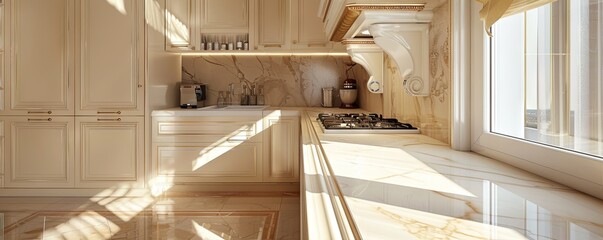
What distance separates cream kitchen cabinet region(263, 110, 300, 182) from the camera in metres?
3.52

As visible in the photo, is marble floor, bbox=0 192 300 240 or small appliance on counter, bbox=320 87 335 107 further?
small appliance on counter, bbox=320 87 335 107

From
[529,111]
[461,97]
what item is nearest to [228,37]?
[461,97]

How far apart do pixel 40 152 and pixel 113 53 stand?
1051 millimetres

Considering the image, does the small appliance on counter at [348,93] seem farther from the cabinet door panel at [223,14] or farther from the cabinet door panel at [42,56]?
the cabinet door panel at [42,56]

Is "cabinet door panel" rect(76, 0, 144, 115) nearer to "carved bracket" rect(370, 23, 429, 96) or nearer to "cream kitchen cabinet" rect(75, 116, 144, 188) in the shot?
"cream kitchen cabinet" rect(75, 116, 144, 188)

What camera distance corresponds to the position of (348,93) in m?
3.85

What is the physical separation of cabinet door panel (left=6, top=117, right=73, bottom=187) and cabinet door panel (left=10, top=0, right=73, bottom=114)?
121 mm

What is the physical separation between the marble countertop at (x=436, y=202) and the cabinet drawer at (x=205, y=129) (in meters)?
2.48

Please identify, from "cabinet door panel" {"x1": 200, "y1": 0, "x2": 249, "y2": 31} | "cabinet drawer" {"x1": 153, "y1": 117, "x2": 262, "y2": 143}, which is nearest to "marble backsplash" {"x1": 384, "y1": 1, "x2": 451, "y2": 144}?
"cabinet drawer" {"x1": 153, "y1": 117, "x2": 262, "y2": 143}

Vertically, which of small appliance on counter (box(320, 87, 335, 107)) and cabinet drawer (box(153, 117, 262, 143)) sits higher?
small appliance on counter (box(320, 87, 335, 107))

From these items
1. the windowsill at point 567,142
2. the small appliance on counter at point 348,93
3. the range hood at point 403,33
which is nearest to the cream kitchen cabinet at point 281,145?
the small appliance on counter at point 348,93

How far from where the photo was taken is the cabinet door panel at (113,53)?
343 cm

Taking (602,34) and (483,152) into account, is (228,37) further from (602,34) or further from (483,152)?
(602,34)

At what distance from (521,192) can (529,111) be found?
353 millimetres
